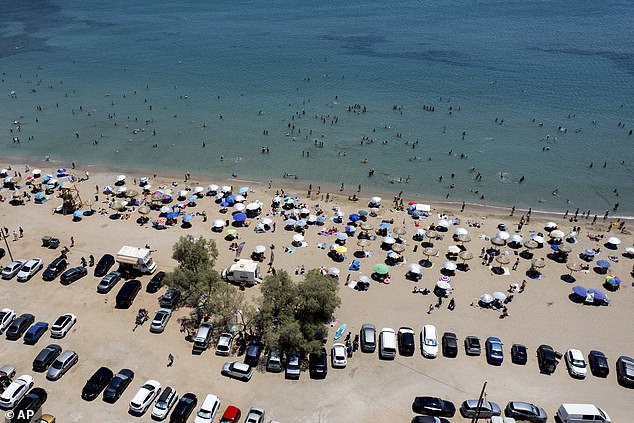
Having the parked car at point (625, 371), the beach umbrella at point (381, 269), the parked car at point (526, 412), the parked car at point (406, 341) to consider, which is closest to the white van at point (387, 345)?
the parked car at point (406, 341)

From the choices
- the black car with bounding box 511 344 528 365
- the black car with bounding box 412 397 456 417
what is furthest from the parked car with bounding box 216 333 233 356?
the black car with bounding box 511 344 528 365

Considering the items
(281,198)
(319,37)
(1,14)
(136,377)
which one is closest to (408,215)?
(281,198)

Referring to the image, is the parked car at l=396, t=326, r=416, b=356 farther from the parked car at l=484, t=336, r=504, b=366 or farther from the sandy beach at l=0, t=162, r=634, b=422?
the parked car at l=484, t=336, r=504, b=366

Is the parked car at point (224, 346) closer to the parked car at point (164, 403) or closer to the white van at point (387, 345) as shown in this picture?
the parked car at point (164, 403)

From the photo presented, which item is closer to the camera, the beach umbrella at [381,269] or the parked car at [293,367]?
the parked car at [293,367]

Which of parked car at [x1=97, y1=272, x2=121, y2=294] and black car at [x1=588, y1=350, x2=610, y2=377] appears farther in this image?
parked car at [x1=97, y1=272, x2=121, y2=294]

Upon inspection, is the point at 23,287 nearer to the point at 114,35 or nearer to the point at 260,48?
the point at 260,48

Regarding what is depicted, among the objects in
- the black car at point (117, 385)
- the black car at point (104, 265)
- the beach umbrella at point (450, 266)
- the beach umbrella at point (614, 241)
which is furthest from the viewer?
the beach umbrella at point (614, 241)

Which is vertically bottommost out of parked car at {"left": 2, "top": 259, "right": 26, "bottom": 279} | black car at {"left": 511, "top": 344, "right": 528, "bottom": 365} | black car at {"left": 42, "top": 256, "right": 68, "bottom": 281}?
parked car at {"left": 2, "top": 259, "right": 26, "bottom": 279}
